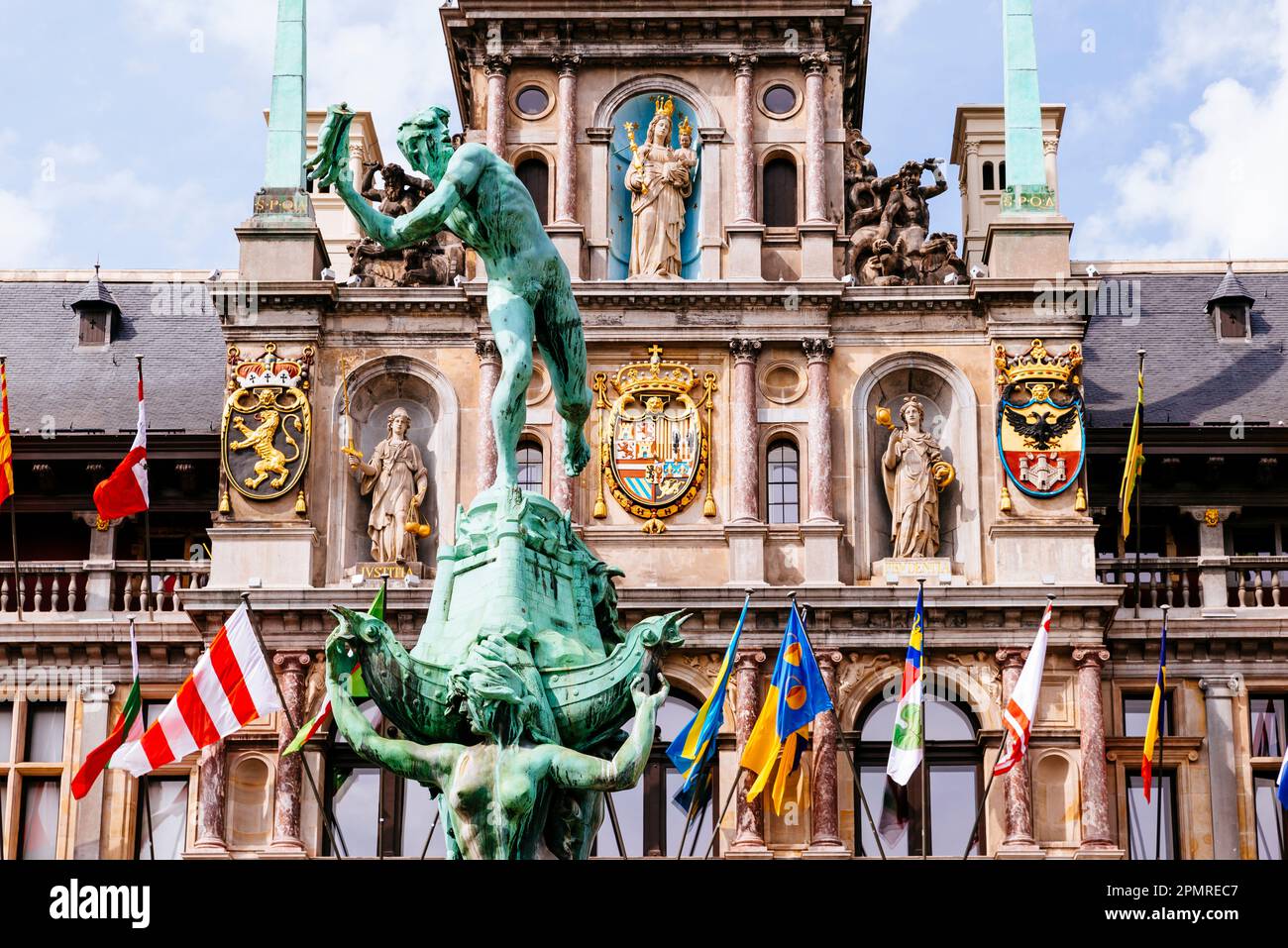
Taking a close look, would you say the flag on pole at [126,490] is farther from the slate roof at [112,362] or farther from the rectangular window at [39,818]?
the rectangular window at [39,818]

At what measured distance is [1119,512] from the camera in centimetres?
4322

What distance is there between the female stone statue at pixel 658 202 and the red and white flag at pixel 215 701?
1012cm

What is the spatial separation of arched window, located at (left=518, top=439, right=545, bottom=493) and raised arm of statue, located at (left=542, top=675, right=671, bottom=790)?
23.3m

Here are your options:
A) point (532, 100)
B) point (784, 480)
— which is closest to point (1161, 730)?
point (784, 480)

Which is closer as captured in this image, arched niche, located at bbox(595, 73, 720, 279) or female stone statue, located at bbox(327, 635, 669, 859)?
female stone statue, located at bbox(327, 635, 669, 859)

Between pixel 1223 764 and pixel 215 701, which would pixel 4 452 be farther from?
pixel 1223 764

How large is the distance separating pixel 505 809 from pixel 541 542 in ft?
7.45

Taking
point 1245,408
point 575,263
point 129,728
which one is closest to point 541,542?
point 129,728

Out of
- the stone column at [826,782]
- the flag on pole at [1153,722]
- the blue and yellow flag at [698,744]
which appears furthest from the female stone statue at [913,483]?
the blue and yellow flag at [698,744]

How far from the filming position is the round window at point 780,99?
144 feet

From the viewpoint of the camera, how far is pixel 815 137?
43.3 meters

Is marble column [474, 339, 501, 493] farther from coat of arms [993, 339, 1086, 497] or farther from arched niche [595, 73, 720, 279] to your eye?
coat of arms [993, 339, 1086, 497]

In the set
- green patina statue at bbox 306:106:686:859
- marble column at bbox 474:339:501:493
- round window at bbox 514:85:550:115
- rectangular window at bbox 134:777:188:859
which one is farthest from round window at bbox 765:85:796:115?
green patina statue at bbox 306:106:686:859

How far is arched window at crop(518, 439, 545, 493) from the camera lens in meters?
42.2
